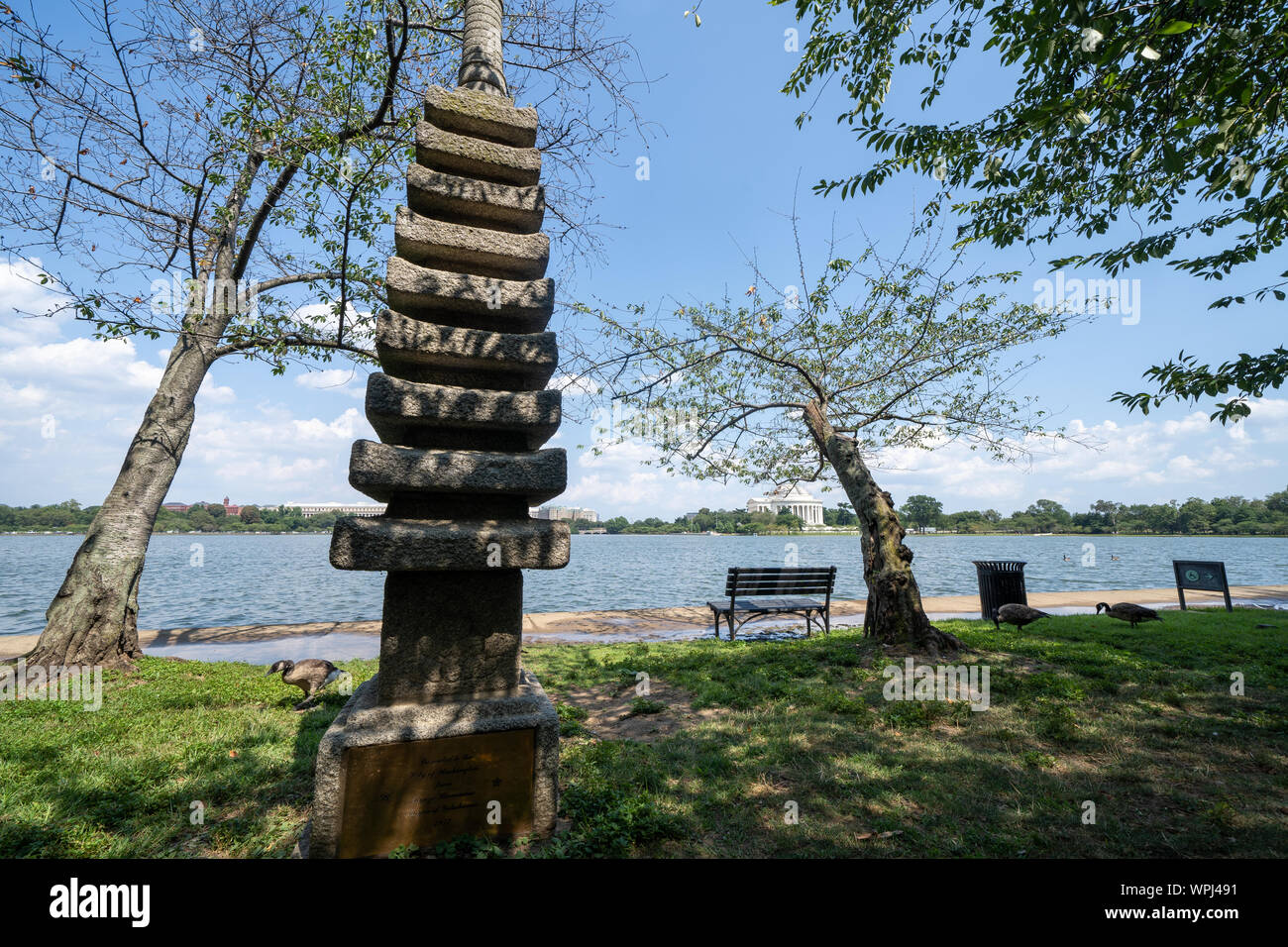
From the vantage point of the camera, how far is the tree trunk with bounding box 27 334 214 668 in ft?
23.2

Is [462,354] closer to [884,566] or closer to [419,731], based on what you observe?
[419,731]

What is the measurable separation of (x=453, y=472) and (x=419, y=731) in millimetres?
1537

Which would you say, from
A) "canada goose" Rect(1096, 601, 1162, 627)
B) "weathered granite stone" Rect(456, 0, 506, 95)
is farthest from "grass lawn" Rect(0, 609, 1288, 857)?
"weathered granite stone" Rect(456, 0, 506, 95)

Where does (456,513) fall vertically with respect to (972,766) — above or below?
above

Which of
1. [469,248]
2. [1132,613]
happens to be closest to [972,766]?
[469,248]

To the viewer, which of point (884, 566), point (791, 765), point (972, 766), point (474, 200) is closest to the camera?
point (474, 200)

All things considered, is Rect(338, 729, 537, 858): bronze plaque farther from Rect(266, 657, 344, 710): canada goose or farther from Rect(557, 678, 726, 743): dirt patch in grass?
Rect(266, 657, 344, 710): canada goose

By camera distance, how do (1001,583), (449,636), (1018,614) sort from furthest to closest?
(1001,583), (1018,614), (449,636)

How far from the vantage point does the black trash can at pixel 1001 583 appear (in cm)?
1095

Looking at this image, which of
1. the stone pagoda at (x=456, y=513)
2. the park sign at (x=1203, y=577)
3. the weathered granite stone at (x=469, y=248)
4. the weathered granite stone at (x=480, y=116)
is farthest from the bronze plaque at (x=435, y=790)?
the park sign at (x=1203, y=577)

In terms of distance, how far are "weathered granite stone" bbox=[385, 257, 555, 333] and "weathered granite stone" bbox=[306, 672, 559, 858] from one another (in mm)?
2587

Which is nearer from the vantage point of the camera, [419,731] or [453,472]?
[419,731]

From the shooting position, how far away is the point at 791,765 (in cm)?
440

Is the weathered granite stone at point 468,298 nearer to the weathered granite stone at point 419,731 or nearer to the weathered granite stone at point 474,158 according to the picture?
the weathered granite stone at point 474,158
